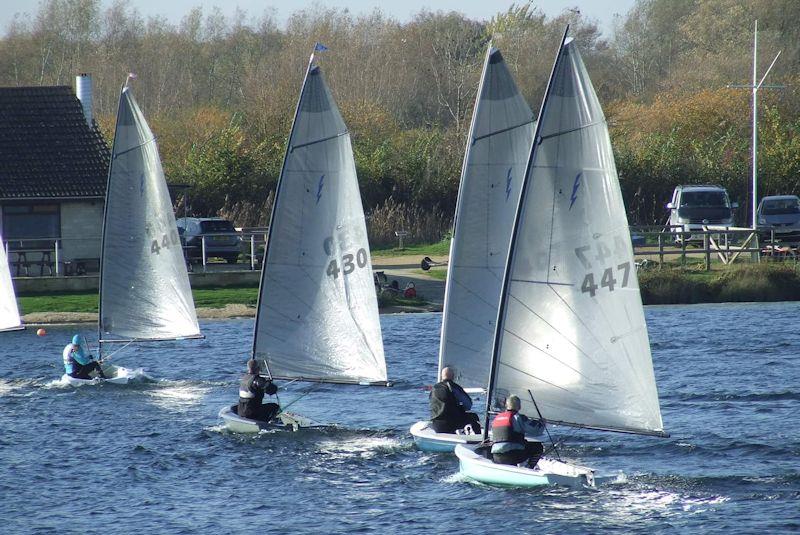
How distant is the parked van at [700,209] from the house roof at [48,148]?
21627 mm

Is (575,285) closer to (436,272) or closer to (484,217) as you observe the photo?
(484,217)

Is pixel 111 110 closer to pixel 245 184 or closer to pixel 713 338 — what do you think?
pixel 245 184

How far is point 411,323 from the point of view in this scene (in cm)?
4050

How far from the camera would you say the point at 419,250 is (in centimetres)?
5450

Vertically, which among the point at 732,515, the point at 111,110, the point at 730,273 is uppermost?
the point at 111,110

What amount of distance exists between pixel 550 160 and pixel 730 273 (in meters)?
26.6

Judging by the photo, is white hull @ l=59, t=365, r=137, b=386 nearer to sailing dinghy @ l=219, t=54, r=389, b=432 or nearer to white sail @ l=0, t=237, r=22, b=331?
white sail @ l=0, t=237, r=22, b=331

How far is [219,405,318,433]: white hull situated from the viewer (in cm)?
2447

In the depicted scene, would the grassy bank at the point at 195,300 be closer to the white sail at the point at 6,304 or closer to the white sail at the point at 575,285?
the white sail at the point at 6,304

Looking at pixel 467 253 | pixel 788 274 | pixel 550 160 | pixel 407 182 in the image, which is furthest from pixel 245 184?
pixel 550 160

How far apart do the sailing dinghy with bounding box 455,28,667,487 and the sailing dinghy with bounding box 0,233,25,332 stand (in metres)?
17.2

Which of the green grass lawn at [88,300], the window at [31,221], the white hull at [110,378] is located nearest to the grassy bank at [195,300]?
the green grass lawn at [88,300]

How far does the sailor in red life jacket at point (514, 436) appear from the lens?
1972cm

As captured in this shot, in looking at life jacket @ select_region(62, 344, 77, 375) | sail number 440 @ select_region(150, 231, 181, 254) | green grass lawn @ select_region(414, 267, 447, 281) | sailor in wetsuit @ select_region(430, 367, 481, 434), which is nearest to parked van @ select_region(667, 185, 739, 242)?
green grass lawn @ select_region(414, 267, 447, 281)
